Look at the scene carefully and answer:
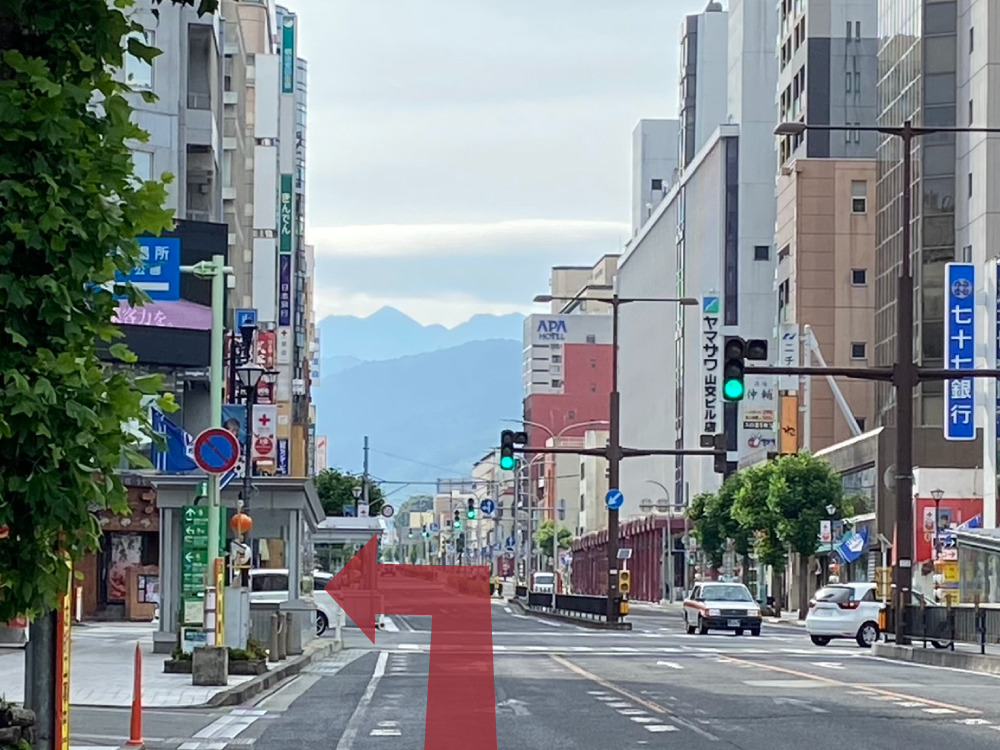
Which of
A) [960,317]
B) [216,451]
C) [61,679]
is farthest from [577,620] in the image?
[61,679]

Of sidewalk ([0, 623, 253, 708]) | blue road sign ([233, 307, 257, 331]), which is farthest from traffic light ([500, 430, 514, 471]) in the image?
blue road sign ([233, 307, 257, 331])

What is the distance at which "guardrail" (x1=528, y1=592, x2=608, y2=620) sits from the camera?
64156 millimetres

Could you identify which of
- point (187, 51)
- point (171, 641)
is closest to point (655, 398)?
point (187, 51)

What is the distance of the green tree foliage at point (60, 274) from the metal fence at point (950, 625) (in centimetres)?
2790

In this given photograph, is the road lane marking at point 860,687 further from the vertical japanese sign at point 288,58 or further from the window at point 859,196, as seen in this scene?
the vertical japanese sign at point 288,58

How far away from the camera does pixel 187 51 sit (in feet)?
221

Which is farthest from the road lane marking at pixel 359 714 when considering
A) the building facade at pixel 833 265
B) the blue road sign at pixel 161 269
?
the building facade at pixel 833 265

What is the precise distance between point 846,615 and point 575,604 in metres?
22.0

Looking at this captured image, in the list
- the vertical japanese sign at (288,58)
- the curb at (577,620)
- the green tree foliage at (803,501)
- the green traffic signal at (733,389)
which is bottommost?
the curb at (577,620)

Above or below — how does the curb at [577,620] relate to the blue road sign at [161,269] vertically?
below

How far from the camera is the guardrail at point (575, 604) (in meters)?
64.2

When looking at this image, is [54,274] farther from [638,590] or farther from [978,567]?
[638,590]

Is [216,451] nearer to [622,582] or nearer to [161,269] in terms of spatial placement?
[161,269]

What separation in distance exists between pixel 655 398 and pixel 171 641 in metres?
143
